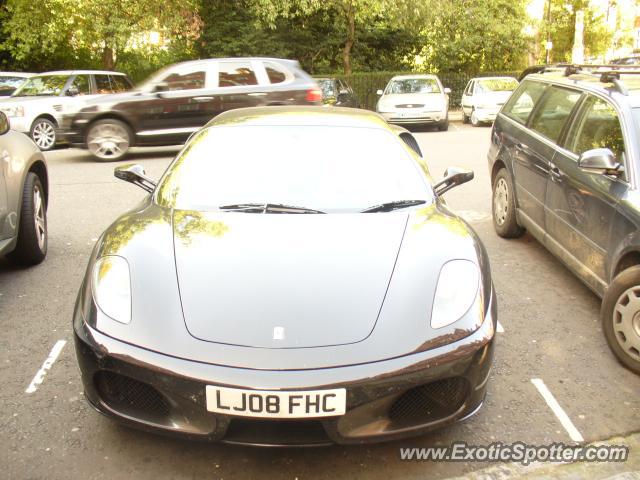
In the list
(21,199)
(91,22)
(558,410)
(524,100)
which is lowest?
(558,410)

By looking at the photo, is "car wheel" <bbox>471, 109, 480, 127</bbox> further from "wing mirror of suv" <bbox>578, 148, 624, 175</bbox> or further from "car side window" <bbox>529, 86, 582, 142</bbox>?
"wing mirror of suv" <bbox>578, 148, 624, 175</bbox>

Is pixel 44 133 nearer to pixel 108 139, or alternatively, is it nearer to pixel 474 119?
pixel 108 139

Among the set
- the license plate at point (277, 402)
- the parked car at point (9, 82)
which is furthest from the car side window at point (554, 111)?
the parked car at point (9, 82)

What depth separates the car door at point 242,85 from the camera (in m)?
11.9

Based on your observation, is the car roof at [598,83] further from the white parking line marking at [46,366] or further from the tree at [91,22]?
the tree at [91,22]

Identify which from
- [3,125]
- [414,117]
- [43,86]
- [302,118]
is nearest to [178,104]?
[43,86]

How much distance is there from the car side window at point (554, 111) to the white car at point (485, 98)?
13.3 metres

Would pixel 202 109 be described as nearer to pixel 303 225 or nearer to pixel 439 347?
pixel 303 225

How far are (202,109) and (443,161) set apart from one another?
4331 millimetres

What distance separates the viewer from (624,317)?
12.5ft

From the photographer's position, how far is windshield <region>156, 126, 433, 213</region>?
3725mm

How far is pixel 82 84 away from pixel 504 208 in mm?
10162

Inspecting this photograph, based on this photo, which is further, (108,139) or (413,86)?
(413,86)

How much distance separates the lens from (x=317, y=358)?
259cm
